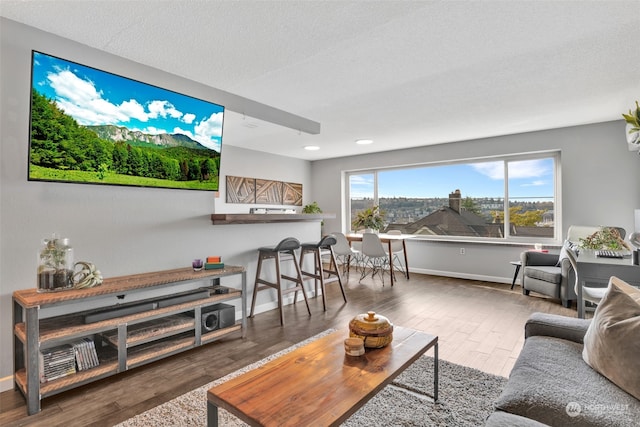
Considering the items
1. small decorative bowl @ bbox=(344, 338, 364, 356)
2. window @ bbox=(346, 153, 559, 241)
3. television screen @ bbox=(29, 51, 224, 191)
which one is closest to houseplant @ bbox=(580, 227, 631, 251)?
window @ bbox=(346, 153, 559, 241)

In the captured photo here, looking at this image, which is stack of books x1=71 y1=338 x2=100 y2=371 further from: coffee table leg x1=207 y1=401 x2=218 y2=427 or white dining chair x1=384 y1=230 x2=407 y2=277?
white dining chair x1=384 y1=230 x2=407 y2=277

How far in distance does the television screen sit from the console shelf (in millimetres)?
798

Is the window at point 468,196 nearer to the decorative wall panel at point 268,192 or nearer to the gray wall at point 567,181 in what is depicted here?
the gray wall at point 567,181

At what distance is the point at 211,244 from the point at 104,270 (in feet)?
3.23

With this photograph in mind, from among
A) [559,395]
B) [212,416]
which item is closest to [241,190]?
[212,416]

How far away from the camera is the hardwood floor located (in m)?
1.97

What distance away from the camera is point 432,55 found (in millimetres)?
2529

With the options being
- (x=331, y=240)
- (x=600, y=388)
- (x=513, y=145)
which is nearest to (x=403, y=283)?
(x=331, y=240)

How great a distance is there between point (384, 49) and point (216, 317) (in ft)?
8.53

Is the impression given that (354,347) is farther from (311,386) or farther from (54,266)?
(54,266)

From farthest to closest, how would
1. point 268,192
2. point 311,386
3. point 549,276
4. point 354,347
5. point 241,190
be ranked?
point 268,192 → point 241,190 → point 549,276 → point 354,347 → point 311,386

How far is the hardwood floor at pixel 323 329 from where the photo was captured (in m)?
1.97

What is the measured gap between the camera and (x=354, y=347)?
1656mm

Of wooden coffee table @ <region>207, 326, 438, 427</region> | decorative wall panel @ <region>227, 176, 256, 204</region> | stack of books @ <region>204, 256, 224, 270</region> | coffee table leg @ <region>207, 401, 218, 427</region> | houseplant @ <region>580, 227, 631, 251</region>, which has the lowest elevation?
coffee table leg @ <region>207, 401, 218, 427</region>
